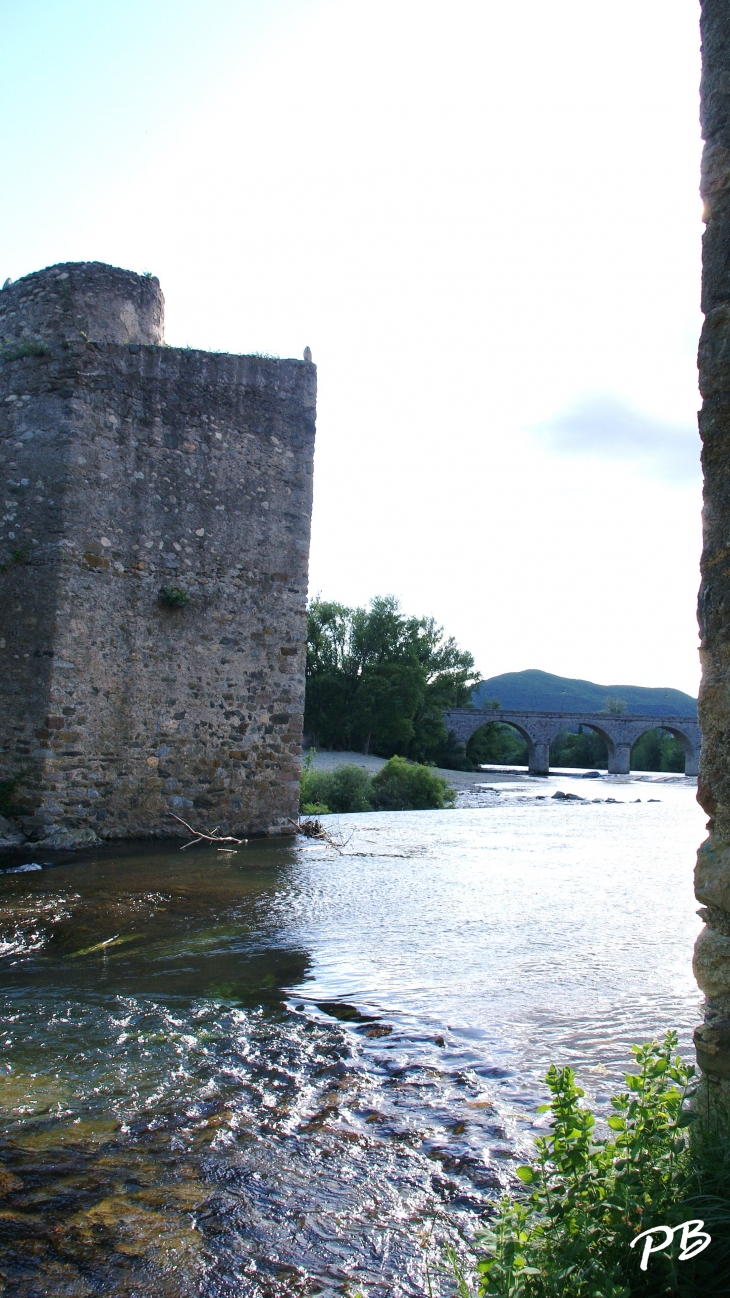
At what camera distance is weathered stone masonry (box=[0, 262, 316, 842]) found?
339 inches

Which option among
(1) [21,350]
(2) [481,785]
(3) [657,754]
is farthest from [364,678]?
(3) [657,754]

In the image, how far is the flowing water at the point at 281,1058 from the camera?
1.98m

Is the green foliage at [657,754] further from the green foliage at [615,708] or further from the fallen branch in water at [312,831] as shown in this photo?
the fallen branch in water at [312,831]

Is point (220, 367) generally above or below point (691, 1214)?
above

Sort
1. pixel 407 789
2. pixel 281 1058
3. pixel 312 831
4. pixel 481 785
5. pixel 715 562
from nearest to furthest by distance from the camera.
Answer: pixel 715 562 → pixel 281 1058 → pixel 312 831 → pixel 407 789 → pixel 481 785

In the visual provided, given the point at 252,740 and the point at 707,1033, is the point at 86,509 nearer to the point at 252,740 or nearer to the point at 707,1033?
the point at 252,740

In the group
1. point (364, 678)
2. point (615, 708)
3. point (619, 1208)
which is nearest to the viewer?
point (619, 1208)

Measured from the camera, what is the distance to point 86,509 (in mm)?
8883

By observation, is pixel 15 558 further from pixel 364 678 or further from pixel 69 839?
pixel 364 678

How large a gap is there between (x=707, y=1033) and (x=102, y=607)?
26.6ft

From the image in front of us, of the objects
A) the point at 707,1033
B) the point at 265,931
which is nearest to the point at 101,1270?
the point at 707,1033

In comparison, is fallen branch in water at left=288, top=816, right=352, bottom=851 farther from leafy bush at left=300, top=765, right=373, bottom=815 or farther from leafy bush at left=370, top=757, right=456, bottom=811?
leafy bush at left=370, top=757, right=456, bottom=811

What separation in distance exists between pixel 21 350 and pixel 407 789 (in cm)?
1302

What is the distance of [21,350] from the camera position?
29.7 feet
